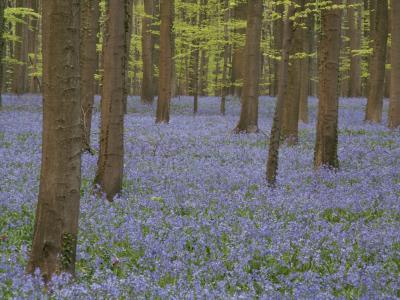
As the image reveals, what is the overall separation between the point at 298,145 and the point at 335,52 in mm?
5197

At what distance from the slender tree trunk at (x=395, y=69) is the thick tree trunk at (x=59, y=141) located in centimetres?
1572

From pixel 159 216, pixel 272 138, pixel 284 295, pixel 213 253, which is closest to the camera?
pixel 284 295

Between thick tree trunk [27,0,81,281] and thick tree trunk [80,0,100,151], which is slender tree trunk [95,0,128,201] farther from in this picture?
thick tree trunk [27,0,81,281]

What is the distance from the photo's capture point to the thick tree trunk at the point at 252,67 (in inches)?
746

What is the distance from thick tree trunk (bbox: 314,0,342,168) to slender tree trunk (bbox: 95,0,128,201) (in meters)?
5.23

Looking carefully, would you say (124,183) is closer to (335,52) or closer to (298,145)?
(335,52)

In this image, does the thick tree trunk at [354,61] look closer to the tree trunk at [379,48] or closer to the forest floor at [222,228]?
the tree trunk at [379,48]

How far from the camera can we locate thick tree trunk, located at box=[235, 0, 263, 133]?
746 inches

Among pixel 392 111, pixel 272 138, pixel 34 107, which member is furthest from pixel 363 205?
pixel 34 107

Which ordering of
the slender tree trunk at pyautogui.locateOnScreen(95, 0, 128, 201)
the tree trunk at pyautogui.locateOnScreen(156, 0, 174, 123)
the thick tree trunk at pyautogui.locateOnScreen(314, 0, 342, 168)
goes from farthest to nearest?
the tree trunk at pyautogui.locateOnScreen(156, 0, 174, 123) < the thick tree trunk at pyautogui.locateOnScreen(314, 0, 342, 168) < the slender tree trunk at pyautogui.locateOnScreen(95, 0, 128, 201)

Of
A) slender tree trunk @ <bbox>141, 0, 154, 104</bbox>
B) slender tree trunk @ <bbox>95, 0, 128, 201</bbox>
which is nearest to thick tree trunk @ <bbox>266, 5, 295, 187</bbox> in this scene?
slender tree trunk @ <bbox>95, 0, 128, 201</bbox>

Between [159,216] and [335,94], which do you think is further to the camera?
[335,94]

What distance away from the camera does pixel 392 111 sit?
19.3 metres

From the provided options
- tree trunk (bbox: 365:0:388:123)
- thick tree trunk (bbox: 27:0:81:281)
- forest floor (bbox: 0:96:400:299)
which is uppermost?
tree trunk (bbox: 365:0:388:123)
